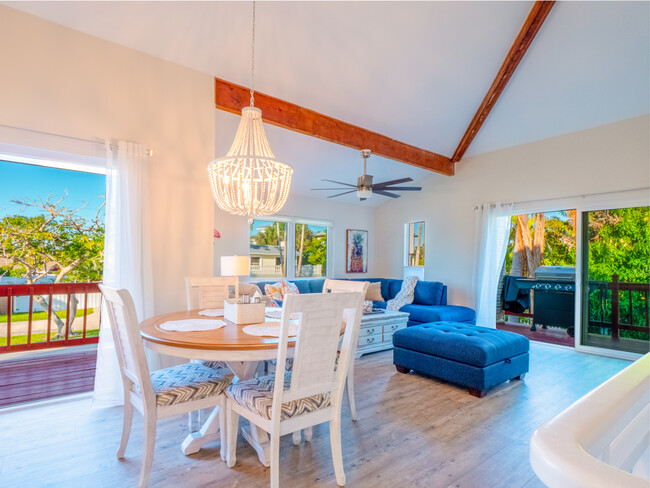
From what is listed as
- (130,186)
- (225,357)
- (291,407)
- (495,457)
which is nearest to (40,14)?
(130,186)

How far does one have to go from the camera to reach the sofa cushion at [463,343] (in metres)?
3.13

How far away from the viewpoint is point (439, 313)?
5230 mm

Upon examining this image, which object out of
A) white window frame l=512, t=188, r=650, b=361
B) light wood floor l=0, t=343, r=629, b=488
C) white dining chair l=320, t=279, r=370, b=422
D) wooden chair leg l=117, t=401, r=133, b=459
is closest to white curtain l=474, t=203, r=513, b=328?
white window frame l=512, t=188, r=650, b=361

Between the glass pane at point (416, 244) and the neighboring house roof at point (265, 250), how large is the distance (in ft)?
8.46

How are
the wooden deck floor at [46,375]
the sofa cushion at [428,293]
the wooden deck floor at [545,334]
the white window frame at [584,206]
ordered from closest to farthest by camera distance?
the wooden deck floor at [46,375]
the white window frame at [584,206]
the wooden deck floor at [545,334]
the sofa cushion at [428,293]

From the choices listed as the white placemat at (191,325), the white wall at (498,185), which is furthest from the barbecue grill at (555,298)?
the white placemat at (191,325)

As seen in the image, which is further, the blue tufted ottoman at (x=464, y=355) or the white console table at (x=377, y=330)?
the white console table at (x=377, y=330)

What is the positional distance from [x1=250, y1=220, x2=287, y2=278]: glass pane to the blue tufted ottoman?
319cm

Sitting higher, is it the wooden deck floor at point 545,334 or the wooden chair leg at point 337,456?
the wooden chair leg at point 337,456

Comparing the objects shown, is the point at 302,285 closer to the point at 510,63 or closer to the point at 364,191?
the point at 364,191

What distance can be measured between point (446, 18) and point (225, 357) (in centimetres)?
376

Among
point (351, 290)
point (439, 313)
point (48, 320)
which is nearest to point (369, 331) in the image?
point (439, 313)

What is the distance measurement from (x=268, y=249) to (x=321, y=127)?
261cm

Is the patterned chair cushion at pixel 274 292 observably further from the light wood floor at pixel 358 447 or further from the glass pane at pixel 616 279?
the glass pane at pixel 616 279
